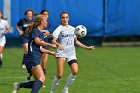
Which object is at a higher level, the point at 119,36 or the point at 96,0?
the point at 96,0

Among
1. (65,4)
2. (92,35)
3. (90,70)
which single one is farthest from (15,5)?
(90,70)

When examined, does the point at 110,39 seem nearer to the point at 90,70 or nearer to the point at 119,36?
the point at 119,36

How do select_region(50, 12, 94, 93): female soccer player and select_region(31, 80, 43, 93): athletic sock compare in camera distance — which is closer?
select_region(31, 80, 43, 93): athletic sock

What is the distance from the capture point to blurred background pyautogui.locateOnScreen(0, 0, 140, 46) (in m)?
28.4

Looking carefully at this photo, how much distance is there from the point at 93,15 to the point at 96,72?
11.2 meters

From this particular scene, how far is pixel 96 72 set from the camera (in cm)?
1848

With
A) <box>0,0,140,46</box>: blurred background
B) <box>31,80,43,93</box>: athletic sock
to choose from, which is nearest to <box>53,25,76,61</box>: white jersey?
<box>31,80,43,93</box>: athletic sock

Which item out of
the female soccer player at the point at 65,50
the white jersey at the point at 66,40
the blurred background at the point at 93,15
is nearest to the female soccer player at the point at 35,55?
the female soccer player at the point at 65,50

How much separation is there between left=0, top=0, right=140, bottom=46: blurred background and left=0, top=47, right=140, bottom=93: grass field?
1703 millimetres

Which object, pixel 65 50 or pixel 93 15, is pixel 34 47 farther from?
pixel 93 15

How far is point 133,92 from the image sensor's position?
13.7 metres

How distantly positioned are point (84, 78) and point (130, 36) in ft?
47.0

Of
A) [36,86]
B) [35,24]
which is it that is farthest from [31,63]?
[35,24]

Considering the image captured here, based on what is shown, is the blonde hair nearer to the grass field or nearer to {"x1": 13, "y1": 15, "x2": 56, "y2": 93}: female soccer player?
{"x1": 13, "y1": 15, "x2": 56, "y2": 93}: female soccer player
